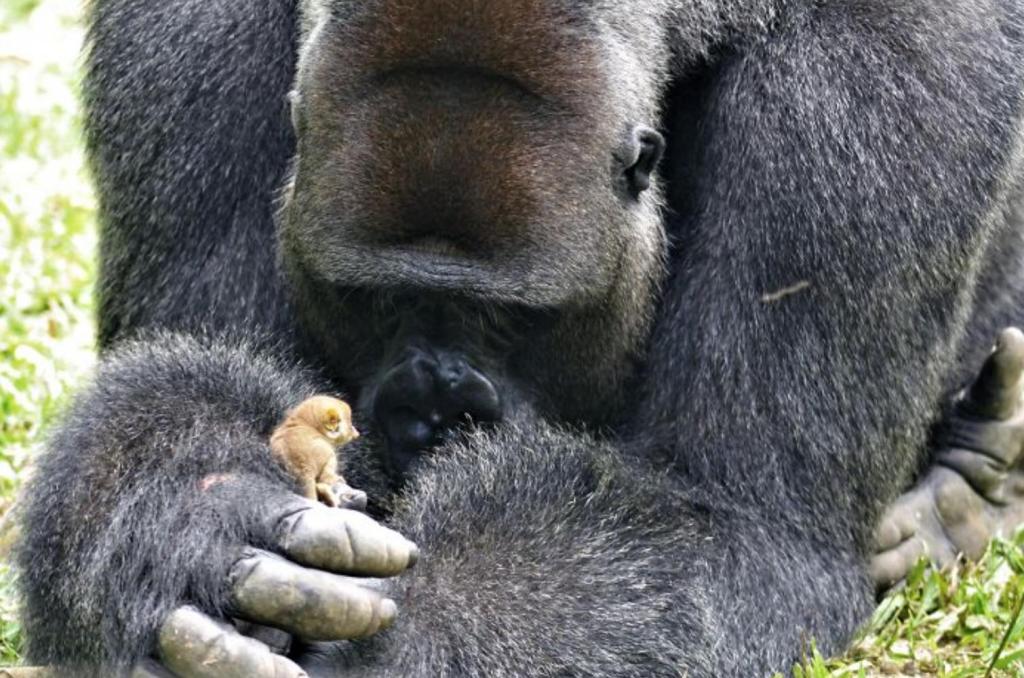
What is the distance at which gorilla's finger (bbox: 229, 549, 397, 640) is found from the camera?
3.78 meters

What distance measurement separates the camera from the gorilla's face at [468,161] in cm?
423

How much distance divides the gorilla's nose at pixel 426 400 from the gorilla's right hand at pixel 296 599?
638mm

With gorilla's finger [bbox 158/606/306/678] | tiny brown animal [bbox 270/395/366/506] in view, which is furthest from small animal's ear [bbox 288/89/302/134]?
gorilla's finger [bbox 158/606/306/678]

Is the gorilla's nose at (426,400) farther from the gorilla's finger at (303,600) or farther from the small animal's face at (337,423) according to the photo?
the gorilla's finger at (303,600)

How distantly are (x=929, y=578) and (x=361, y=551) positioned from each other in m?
2.09

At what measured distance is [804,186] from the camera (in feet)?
15.4

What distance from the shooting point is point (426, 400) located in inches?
177

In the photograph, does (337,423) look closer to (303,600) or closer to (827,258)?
(303,600)

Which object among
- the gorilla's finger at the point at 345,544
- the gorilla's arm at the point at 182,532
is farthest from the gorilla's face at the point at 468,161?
the gorilla's finger at the point at 345,544

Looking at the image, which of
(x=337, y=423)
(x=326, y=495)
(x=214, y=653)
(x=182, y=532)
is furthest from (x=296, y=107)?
(x=214, y=653)

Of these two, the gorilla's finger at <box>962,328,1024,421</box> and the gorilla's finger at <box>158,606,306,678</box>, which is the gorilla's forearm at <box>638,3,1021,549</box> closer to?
the gorilla's finger at <box>962,328,1024,421</box>

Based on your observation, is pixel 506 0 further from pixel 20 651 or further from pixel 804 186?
pixel 20 651

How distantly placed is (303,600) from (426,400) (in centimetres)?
84

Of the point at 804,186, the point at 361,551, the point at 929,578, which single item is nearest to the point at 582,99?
the point at 804,186
